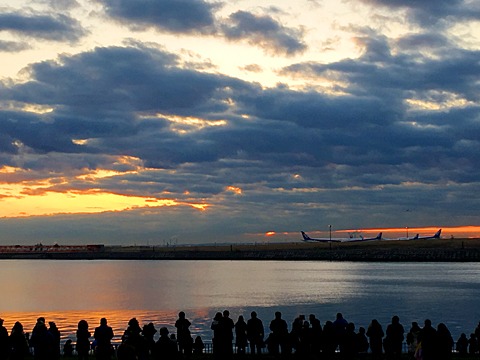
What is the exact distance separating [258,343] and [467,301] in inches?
2902

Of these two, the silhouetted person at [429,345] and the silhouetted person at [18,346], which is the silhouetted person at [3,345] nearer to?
the silhouetted person at [18,346]

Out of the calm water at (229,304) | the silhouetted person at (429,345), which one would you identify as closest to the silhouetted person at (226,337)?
the silhouetted person at (429,345)

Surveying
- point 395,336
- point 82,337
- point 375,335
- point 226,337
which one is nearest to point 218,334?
point 226,337

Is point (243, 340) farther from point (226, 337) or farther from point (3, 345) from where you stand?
point (3, 345)

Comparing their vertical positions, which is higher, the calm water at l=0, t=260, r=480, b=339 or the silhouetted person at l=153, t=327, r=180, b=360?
the silhouetted person at l=153, t=327, r=180, b=360

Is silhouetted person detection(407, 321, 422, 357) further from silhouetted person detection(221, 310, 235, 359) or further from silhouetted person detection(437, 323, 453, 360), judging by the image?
silhouetted person detection(221, 310, 235, 359)

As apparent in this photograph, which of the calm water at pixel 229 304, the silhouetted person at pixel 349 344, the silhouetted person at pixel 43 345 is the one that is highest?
the silhouetted person at pixel 43 345

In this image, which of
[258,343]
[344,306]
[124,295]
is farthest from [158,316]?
[258,343]

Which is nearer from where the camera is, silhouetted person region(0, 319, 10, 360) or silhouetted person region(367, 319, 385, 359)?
silhouetted person region(0, 319, 10, 360)

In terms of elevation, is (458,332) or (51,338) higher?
(51,338)

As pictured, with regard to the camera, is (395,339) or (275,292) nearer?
(395,339)

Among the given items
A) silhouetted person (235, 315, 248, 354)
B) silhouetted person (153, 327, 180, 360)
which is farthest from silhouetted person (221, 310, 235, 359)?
silhouetted person (153, 327, 180, 360)

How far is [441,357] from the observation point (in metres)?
22.4

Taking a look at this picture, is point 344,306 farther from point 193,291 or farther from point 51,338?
point 51,338
